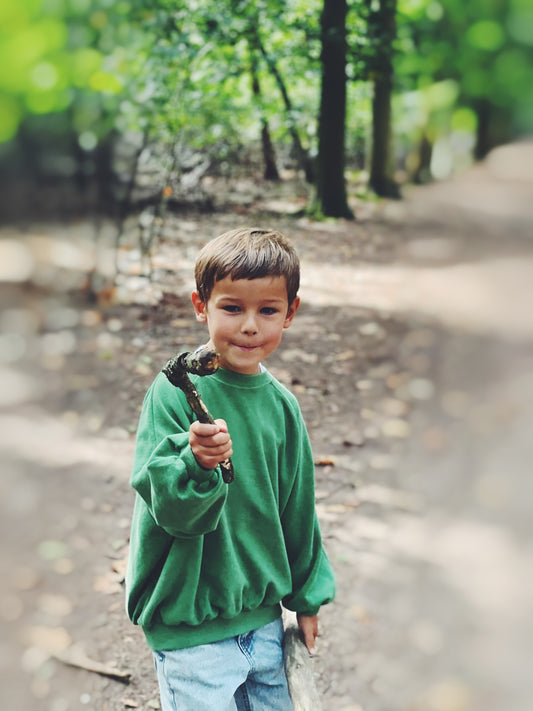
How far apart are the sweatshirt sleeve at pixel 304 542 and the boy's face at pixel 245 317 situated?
259mm

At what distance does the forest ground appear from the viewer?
2264 millimetres

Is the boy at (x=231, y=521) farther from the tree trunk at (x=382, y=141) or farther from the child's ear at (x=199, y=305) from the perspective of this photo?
the tree trunk at (x=382, y=141)

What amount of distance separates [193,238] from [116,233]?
0.53 metres

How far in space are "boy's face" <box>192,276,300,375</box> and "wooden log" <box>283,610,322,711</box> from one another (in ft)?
2.29

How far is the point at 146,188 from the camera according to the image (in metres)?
4.04

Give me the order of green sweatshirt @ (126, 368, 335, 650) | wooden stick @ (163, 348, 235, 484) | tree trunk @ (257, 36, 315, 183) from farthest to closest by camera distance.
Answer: tree trunk @ (257, 36, 315, 183), green sweatshirt @ (126, 368, 335, 650), wooden stick @ (163, 348, 235, 484)

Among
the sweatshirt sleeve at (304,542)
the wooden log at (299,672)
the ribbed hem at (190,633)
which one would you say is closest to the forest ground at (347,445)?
the ribbed hem at (190,633)

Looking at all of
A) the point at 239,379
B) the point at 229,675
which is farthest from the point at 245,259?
Result: the point at 229,675

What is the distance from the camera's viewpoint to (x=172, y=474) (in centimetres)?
119

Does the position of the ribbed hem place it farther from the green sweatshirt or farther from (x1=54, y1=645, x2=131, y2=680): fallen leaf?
(x1=54, y1=645, x2=131, y2=680): fallen leaf

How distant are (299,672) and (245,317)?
83 cm

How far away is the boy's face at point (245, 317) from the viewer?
1.36m

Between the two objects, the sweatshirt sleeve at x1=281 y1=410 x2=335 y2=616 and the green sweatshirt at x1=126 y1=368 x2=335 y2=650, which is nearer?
the green sweatshirt at x1=126 y1=368 x2=335 y2=650

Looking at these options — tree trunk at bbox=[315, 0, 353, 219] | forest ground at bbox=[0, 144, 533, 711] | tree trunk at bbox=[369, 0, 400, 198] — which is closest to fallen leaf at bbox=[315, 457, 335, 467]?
forest ground at bbox=[0, 144, 533, 711]
